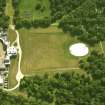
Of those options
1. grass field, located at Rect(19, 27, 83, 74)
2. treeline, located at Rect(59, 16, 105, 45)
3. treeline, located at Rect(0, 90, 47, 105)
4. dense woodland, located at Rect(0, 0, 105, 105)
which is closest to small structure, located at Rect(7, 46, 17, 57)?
grass field, located at Rect(19, 27, 83, 74)

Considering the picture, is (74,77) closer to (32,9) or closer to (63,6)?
(63,6)

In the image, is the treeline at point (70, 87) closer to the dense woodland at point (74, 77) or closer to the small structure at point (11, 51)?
the dense woodland at point (74, 77)

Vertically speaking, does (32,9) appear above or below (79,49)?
above

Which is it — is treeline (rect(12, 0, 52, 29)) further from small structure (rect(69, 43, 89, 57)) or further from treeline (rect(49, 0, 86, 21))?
small structure (rect(69, 43, 89, 57))

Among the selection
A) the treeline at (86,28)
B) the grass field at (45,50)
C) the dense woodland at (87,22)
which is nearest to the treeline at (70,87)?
the grass field at (45,50)

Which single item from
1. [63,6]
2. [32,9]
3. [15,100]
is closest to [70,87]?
Result: [15,100]

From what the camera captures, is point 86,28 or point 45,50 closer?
point 45,50

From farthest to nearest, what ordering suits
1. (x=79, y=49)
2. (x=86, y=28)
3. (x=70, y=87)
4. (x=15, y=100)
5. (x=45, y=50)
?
(x=86, y=28)
(x=79, y=49)
(x=45, y=50)
(x=70, y=87)
(x=15, y=100)
